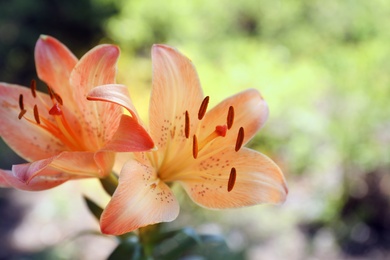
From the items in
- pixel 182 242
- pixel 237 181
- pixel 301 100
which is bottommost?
pixel 301 100

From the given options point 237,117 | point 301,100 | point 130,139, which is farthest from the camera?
point 301,100

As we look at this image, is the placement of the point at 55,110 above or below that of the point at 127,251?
above

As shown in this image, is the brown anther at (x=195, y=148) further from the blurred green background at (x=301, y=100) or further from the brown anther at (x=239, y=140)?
the blurred green background at (x=301, y=100)

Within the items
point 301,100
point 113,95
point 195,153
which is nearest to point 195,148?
point 195,153

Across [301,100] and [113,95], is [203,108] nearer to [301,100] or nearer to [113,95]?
[113,95]

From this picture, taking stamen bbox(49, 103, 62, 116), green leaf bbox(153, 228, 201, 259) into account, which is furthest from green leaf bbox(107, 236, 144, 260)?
stamen bbox(49, 103, 62, 116)

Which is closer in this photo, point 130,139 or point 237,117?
point 130,139
